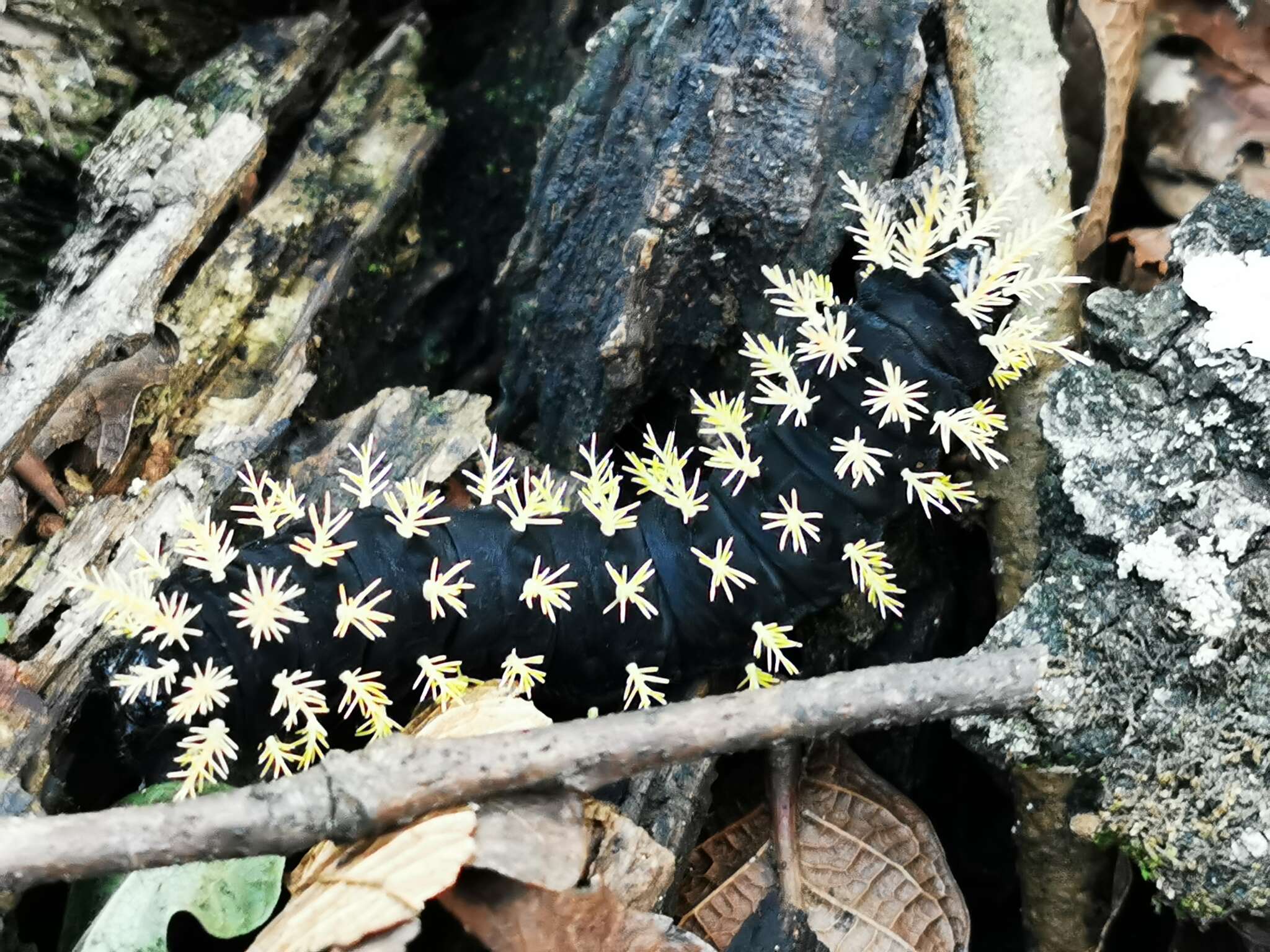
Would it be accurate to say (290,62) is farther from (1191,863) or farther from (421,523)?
(1191,863)

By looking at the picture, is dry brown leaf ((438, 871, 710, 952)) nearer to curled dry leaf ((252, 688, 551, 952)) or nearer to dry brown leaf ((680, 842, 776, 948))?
curled dry leaf ((252, 688, 551, 952))

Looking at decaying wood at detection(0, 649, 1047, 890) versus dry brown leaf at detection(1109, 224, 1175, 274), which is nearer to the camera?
decaying wood at detection(0, 649, 1047, 890)

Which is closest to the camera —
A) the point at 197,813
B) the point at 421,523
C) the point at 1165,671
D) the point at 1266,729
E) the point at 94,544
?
the point at 197,813

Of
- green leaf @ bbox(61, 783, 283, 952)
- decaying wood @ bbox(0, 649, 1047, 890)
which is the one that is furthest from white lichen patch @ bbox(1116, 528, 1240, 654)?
green leaf @ bbox(61, 783, 283, 952)

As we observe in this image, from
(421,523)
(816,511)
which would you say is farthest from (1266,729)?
(421,523)

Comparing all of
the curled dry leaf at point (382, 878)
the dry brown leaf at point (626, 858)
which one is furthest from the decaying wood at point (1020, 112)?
the curled dry leaf at point (382, 878)

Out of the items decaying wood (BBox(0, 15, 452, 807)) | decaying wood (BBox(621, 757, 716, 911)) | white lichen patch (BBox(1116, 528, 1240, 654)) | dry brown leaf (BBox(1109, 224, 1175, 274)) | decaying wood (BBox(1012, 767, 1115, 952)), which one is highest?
decaying wood (BBox(0, 15, 452, 807))
